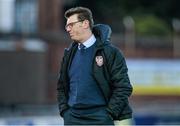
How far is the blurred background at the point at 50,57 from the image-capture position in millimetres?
29453

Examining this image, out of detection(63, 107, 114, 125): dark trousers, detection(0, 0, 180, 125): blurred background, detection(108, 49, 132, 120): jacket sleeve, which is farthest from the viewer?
detection(0, 0, 180, 125): blurred background

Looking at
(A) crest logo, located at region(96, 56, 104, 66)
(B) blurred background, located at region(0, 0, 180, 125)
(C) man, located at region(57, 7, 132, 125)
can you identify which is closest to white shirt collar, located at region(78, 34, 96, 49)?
(C) man, located at region(57, 7, 132, 125)

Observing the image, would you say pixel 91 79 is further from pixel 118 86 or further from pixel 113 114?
pixel 113 114

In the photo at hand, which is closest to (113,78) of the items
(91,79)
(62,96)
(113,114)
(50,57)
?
(91,79)

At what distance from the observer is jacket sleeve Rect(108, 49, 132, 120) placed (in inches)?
229

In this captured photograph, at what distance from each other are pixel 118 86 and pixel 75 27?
0.59 m

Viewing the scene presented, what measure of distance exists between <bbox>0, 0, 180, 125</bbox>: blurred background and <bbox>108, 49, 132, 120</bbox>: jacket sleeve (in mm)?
20581

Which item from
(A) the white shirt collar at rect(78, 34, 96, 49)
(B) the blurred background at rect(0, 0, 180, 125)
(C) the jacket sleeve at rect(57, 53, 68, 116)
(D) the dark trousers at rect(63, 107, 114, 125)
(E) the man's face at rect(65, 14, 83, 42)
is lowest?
(B) the blurred background at rect(0, 0, 180, 125)

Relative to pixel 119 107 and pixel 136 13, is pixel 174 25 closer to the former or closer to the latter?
pixel 136 13

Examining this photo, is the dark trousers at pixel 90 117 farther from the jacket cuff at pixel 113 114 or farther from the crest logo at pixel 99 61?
the crest logo at pixel 99 61

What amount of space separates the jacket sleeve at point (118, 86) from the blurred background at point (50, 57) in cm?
2058

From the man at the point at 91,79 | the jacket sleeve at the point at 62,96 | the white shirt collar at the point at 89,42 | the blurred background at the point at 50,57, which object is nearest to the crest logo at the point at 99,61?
the man at the point at 91,79

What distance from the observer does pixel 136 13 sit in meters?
37.6

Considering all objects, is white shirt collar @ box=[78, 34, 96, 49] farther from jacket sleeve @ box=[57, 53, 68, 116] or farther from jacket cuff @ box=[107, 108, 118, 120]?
jacket cuff @ box=[107, 108, 118, 120]
